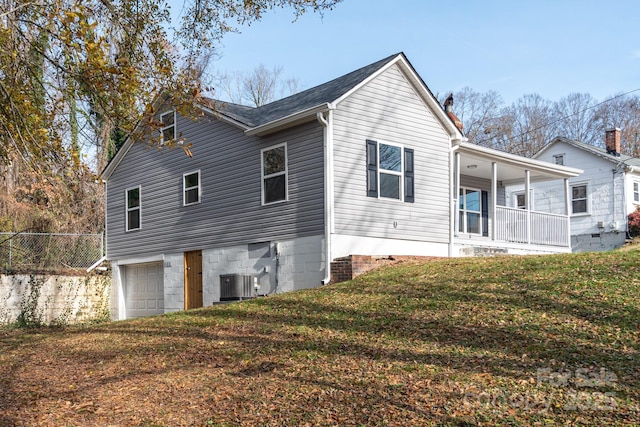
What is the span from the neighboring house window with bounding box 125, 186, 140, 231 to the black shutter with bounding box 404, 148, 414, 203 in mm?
8364

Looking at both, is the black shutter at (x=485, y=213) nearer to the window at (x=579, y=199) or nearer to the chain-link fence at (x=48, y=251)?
the window at (x=579, y=199)

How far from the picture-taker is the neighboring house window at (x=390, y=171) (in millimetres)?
14312

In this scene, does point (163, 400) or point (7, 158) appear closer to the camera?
point (163, 400)

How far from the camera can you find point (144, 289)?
19.3m

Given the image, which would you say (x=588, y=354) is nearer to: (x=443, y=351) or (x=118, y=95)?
(x=443, y=351)

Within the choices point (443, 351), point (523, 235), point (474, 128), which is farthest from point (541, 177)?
point (474, 128)

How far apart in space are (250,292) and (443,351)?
8.30m

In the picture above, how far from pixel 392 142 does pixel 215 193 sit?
462 centimetres

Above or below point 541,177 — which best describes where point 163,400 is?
below

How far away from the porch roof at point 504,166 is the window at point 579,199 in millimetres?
5515

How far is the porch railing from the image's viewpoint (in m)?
17.5

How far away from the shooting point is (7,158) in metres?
10.1

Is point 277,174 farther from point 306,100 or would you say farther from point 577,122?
point 577,122

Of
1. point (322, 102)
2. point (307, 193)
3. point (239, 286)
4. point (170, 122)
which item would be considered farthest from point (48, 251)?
point (322, 102)
